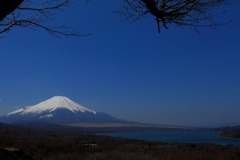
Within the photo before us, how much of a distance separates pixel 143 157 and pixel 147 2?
364 inches

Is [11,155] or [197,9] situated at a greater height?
[197,9]

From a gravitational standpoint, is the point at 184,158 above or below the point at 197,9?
below

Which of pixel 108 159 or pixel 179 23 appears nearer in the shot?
pixel 179 23

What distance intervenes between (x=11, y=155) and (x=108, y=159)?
11.0 ft

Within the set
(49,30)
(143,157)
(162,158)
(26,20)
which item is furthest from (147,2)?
(162,158)

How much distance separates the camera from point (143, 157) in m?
12.1

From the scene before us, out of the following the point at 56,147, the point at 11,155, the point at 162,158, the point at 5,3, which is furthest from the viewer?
the point at 56,147

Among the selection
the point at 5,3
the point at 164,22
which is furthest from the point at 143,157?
the point at 5,3

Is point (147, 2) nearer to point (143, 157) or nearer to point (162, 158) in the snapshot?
point (143, 157)

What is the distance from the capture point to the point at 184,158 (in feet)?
42.0

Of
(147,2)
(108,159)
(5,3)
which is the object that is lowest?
Result: (108,159)

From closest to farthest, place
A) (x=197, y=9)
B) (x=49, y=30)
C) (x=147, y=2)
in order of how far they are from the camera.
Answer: (x=147, y=2)
(x=197, y=9)
(x=49, y=30)

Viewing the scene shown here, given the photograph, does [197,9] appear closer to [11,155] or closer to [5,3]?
[5,3]

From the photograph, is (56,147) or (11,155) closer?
(11,155)
